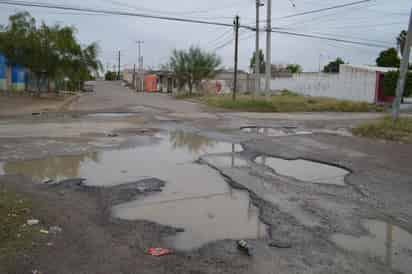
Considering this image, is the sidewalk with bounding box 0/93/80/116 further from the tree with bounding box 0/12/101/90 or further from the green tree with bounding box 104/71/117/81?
the green tree with bounding box 104/71/117/81

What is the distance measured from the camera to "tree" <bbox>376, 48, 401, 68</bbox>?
54.4 m

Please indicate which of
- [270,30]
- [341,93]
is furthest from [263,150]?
[341,93]

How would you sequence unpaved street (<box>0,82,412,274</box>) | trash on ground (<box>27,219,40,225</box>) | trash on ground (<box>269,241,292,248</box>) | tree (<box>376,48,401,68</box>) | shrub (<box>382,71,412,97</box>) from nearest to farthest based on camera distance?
unpaved street (<box>0,82,412,274</box>)
trash on ground (<box>269,241,292,248</box>)
trash on ground (<box>27,219,40,225</box>)
shrub (<box>382,71,412,97</box>)
tree (<box>376,48,401,68</box>)

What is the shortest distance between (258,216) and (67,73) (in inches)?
1364

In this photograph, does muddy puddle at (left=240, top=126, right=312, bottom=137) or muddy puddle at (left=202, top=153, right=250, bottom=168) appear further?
muddy puddle at (left=240, top=126, right=312, bottom=137)

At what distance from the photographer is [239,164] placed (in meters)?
8.55

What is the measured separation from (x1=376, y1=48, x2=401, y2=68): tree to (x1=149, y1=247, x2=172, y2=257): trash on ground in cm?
5742

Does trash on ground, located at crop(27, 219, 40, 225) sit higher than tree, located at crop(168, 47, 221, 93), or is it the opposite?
tree, located at crop(168, 47, 221, 93)

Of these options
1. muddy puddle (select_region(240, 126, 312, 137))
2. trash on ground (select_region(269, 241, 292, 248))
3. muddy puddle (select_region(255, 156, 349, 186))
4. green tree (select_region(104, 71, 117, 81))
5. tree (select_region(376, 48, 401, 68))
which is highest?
green tree (select_region(104, 71, 117, 81))

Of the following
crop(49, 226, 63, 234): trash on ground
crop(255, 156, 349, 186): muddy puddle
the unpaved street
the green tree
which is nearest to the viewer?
the unpaved street

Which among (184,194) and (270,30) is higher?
(270,30)

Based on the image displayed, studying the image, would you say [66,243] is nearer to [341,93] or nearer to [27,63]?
[27,63]

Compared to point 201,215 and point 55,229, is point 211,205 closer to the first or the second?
point 201,215

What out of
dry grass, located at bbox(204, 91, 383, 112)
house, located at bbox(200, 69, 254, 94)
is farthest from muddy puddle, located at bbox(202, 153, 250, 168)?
house, located at bbox(200, 69, 254, 94)
